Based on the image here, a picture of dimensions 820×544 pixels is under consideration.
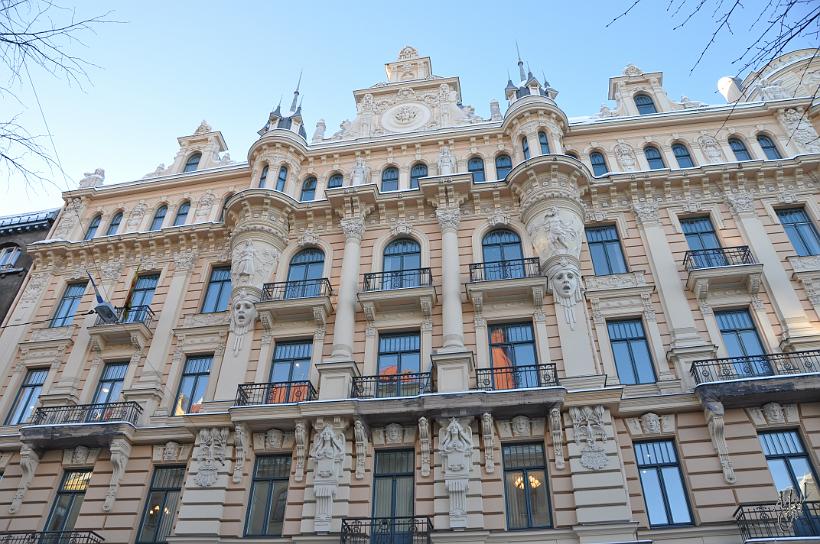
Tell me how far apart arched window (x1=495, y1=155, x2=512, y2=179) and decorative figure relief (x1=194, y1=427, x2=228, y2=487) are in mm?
14991

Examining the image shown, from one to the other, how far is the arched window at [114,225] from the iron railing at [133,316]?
5.40 metres

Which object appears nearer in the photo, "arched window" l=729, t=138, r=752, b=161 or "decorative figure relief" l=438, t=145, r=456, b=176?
"arched window" l=729, t=138, r=752, b=161

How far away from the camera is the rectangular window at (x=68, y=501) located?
63.5 ft

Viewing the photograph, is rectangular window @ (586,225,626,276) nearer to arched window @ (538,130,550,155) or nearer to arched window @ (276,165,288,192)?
arched window @ (538,130,550,155)

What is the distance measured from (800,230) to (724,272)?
4.67 m

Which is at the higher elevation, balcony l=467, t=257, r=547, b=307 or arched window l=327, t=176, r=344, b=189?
arched window l=327, t=176, r=344, b=189

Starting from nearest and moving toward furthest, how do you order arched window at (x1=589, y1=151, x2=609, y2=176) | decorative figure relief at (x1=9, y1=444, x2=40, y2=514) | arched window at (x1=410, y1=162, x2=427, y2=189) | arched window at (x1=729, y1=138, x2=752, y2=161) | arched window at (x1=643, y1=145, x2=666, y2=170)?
decorative figure relief at (x1=9, y1=444, x2=40, y2=514) → arched window at (x1=729, y1=138, x2=752, y2=161) → arched window at (x1=643, y1=145, x2=666, y2=170) → arched window at (x1=589, y1=151, x2=609, y2=176) → arched window at (x1=410, y1=162, x2=427, y2=189)

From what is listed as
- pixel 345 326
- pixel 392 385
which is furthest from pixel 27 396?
pixel 392 385

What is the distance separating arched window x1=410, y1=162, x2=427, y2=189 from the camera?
25.6 metres

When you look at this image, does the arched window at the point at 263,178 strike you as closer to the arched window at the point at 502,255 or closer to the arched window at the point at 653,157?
the arched window at the point at 502,255

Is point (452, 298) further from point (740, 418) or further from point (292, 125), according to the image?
point (292, 125)

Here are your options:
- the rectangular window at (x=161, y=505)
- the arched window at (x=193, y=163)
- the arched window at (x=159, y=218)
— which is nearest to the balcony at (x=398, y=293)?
the rectangular window at (x=161, y=505)

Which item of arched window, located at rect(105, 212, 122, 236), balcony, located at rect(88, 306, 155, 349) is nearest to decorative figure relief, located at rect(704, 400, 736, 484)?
balcony, located at rect(88, 306, 155, 349)

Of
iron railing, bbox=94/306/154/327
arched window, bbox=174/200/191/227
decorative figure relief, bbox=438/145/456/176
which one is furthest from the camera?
arched window, bbox=174/200/191/227
